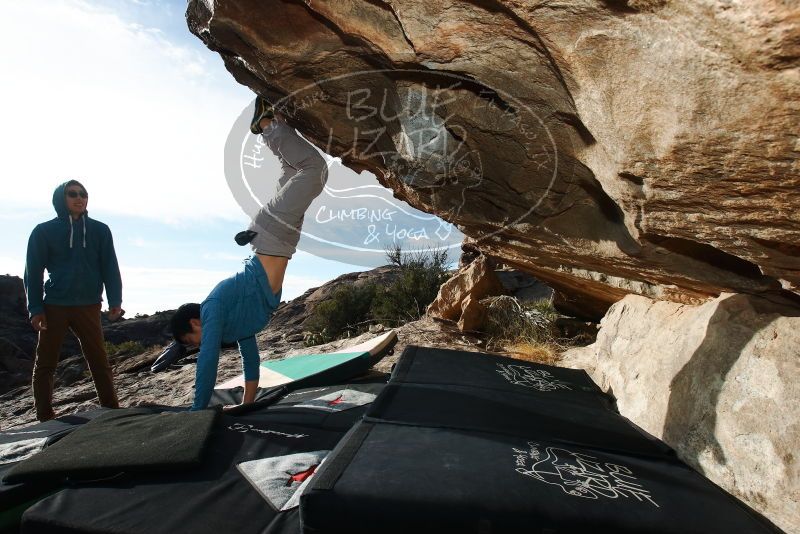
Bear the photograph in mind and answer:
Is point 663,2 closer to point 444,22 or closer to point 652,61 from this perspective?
point 652,61

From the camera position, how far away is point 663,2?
134cm

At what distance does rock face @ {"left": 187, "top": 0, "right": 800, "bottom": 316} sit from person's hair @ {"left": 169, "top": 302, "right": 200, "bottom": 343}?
148 centimetres

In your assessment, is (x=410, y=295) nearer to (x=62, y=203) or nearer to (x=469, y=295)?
(x=469, y=295)

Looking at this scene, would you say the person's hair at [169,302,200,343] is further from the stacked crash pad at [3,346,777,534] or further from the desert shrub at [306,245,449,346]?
the desert shrub at [306,245,449,346]

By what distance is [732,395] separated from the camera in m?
2.15

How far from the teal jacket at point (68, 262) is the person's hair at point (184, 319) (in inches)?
42.9

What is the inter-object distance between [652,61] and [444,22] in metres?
0.84

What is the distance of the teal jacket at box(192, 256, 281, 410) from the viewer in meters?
3.20

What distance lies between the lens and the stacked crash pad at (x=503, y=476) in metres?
1.54

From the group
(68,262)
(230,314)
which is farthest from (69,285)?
(230,314)

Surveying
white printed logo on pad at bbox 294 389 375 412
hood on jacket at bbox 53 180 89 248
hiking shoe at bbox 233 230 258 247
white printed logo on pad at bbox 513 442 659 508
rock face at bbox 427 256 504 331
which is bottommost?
white printed logo on pad at bbox 513 442 659 508

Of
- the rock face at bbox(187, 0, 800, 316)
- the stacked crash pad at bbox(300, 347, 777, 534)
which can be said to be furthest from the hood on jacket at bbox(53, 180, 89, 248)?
the stacked crash pad at bbox(300, 347, 777, 534)

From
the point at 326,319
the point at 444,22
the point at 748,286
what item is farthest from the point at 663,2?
the point at 326,319

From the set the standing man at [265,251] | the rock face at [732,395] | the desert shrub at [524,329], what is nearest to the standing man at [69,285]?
the standing man at [265,251]
